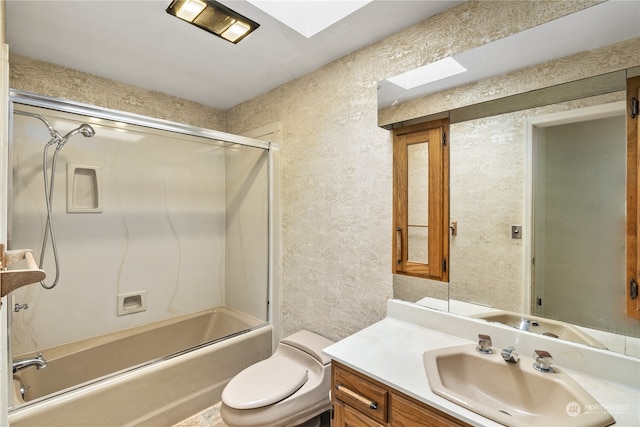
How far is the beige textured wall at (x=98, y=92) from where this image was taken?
184cm

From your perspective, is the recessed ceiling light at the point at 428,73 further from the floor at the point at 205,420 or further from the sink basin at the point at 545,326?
the floor at the point at 205,420

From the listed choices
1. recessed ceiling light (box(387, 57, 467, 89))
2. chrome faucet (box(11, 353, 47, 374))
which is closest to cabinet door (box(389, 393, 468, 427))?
recessed ceiling light (box(387, 57, 467, 89))

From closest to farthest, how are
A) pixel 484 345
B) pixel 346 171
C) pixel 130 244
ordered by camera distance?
pixel 484 345 < pixel 346 171 < pixel 130 244

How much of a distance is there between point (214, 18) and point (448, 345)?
1.93 metres

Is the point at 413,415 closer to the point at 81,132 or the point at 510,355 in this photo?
the point at 510,355

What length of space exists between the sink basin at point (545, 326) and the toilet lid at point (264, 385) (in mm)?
1055

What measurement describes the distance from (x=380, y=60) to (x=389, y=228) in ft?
3.15

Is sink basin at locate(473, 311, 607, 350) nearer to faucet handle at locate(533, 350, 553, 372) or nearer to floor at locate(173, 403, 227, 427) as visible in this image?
faucet handle at locate(533, 350, 553, 372)

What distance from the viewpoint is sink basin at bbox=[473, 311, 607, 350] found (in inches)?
42.5

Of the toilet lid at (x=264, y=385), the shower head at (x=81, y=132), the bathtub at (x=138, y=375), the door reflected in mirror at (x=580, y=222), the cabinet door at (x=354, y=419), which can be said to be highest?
the shower head at (x=81, y=132)

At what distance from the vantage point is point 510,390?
106 cm

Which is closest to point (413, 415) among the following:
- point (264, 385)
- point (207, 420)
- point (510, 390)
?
point (510, 390)

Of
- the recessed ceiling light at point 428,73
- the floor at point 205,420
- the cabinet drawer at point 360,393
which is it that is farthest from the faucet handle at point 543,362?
the floor at point 205,420

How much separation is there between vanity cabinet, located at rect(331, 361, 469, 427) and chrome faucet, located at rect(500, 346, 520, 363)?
386 millimetres
